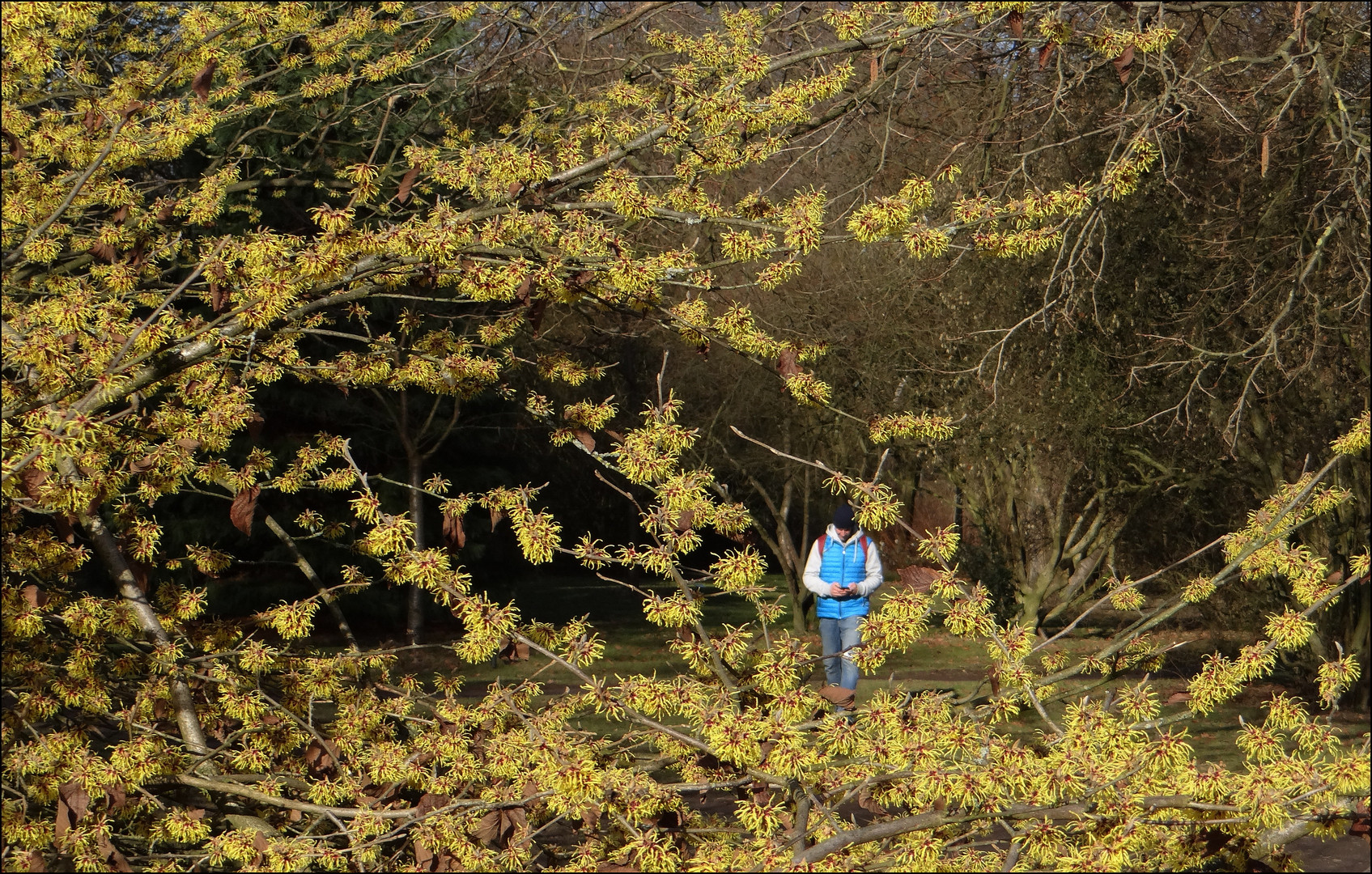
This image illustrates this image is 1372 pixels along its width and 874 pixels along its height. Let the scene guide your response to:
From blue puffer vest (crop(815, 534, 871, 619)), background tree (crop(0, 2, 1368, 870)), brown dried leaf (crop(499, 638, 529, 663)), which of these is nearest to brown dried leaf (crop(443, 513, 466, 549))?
background tree (crop(0, 2, 1368, 870))

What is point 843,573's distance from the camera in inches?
321

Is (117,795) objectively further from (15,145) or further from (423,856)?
(15,145)

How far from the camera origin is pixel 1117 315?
34.2 ft

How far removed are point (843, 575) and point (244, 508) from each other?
4.99m

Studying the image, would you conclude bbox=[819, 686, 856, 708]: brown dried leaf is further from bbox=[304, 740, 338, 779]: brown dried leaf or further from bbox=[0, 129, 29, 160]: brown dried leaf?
bbox=[0, 129, 29, 160]: brown dried leaf

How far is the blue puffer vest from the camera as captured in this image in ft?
26.5

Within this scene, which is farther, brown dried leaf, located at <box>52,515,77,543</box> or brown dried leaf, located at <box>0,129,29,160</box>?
brown dried leaf, located at <box>0,129,29,160</box>

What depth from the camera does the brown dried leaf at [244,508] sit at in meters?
3.83

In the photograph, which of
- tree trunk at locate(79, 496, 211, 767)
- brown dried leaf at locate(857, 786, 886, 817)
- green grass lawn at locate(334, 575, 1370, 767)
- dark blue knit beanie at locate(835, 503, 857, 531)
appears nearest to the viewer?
brown dried leaf at locate(857, 786, 886, 817)

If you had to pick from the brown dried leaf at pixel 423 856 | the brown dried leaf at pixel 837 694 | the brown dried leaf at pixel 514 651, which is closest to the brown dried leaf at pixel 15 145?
the brown dried leaf at pixel 514 651

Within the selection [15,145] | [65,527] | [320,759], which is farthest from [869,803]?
[15,145]

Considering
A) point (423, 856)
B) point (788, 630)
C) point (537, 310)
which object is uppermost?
point (537, 310)

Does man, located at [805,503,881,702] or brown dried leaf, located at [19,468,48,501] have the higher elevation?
brown dried leaf, located at [19,468,48,501]

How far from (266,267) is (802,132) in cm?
352
